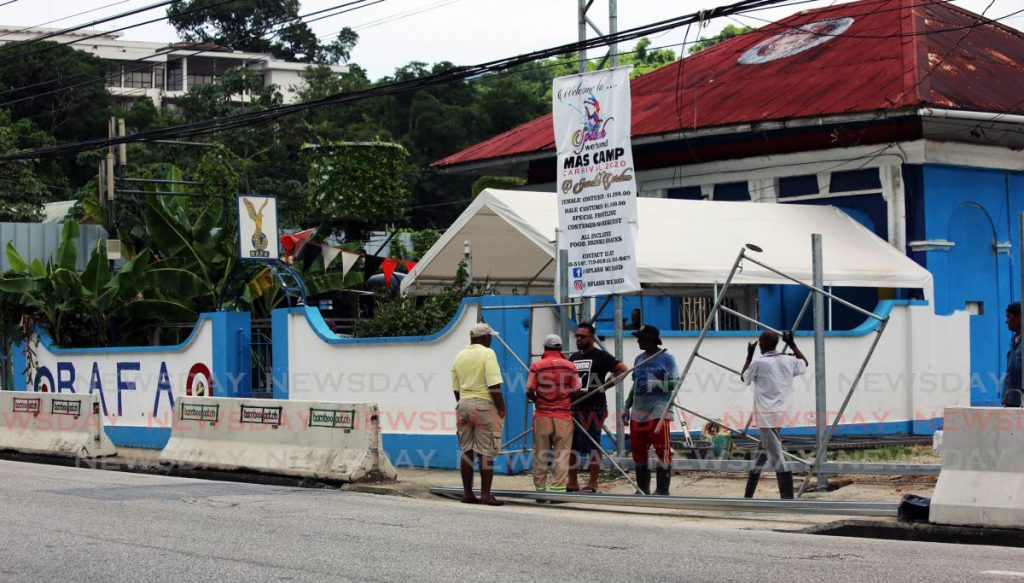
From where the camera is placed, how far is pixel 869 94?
19.7 m

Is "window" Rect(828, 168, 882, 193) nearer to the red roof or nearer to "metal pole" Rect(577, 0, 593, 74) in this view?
the red roof

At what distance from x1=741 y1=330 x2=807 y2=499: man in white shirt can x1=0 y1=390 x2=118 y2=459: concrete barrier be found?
1034 centimetres

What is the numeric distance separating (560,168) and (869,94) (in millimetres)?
7263

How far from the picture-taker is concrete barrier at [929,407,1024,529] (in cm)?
1016

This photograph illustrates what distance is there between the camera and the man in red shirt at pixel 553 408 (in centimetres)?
1315

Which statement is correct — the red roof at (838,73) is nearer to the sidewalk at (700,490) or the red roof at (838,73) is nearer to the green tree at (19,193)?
the sidewalk at (700,490)

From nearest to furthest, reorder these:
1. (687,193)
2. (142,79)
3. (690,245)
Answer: (690,245) → (687,193) → (142,79)

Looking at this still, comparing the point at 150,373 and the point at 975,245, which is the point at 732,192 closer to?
the point at 975,245

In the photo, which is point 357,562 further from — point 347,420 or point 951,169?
point 951,169

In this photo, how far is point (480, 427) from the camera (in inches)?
511

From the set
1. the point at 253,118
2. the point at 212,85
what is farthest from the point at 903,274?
the point at 212,85

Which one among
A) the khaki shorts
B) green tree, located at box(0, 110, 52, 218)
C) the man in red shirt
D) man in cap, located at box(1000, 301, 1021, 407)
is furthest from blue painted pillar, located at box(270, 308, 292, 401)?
green tree, located at box(0, 110, 52, 218)

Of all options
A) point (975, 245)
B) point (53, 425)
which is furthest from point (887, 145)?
point (53, 425)

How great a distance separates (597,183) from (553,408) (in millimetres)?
2524
